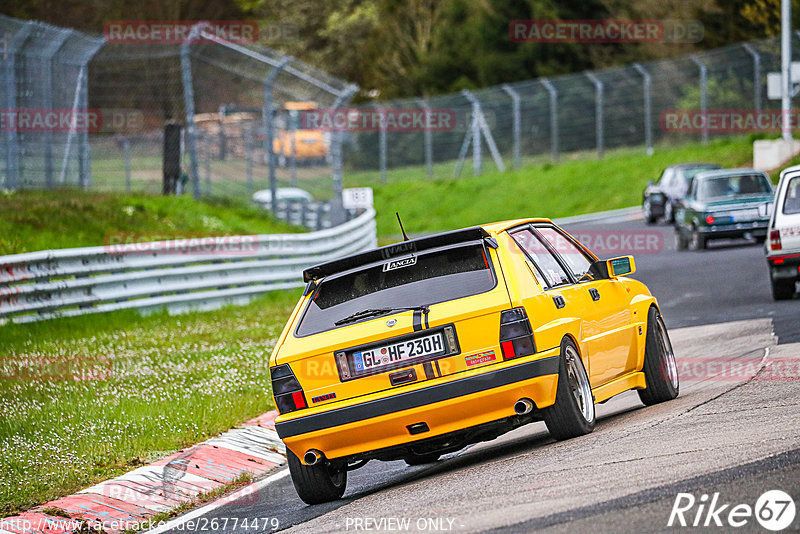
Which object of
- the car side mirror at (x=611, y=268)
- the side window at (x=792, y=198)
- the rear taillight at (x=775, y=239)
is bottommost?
the rear taillight at (x=775, y=239)

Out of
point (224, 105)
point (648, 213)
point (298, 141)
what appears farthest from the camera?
point (648, 213)

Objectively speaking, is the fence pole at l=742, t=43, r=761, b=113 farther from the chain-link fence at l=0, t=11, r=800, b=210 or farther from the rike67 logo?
the rike67 logo

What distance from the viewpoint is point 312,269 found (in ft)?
26.5

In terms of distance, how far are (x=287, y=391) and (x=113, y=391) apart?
4.61m

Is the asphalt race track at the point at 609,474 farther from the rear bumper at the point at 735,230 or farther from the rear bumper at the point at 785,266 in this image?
the rear bumper at the point at 735,230

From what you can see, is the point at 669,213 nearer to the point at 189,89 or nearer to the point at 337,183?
the point at 337,183

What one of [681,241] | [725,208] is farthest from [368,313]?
[681,241]

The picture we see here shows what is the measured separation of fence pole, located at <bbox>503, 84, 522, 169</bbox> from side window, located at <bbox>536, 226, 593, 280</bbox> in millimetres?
32513

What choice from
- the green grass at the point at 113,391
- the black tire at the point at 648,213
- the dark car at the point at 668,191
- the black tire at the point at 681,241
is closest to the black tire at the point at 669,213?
the dark car at the point at 668,191

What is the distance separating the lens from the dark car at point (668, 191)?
104 ft

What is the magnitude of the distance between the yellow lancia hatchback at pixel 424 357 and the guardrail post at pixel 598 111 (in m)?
33.6

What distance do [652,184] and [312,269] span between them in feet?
85.6

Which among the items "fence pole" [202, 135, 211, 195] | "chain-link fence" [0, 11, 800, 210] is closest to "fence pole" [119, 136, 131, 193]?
"chain-link fence" [0, 11, 800, 210]

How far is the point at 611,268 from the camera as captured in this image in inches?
356
